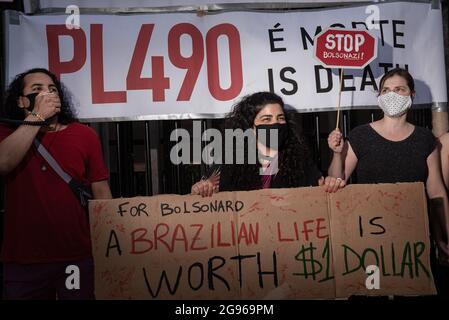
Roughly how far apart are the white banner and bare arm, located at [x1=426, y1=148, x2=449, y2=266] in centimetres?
76

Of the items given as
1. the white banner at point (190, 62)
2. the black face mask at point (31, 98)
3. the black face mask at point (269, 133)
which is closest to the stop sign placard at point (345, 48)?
the white banner at point (190, 62)

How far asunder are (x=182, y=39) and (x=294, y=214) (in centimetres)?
159

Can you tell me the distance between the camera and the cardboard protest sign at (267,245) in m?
2.60

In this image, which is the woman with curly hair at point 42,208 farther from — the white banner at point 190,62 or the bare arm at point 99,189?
the white banner at point 190,62

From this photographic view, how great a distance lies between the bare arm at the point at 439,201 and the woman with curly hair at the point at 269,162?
665 millimetres

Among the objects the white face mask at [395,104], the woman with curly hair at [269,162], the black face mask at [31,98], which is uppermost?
the black face mask at [31,98]

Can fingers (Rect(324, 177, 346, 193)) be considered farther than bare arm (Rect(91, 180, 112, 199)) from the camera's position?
No

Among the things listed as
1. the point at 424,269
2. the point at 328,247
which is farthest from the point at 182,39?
the point at 424,269

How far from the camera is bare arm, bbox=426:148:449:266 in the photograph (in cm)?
301

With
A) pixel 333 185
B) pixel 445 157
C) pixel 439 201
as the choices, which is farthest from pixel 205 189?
pixel 445 157

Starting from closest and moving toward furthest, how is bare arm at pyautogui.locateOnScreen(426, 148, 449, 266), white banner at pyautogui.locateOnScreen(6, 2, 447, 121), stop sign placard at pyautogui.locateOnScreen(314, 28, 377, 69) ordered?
bare arm at pyautogui.locateOnScreen(426, 148, 449, 266) → stop sign placard at pyautogui.locateOnScreen(314, 28, 377, 69) → white banner at pyautogui.locateOnScreen(6, 2, 447, 121)

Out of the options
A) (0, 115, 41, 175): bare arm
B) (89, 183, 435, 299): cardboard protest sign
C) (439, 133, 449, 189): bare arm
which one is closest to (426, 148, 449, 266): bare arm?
(439, 133, 449, 189): bare arm

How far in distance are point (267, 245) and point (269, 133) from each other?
0.61 m

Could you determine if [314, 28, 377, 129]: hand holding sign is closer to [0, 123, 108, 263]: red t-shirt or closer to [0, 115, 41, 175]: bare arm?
[0, 123, 108, 263]: red t-shirt
